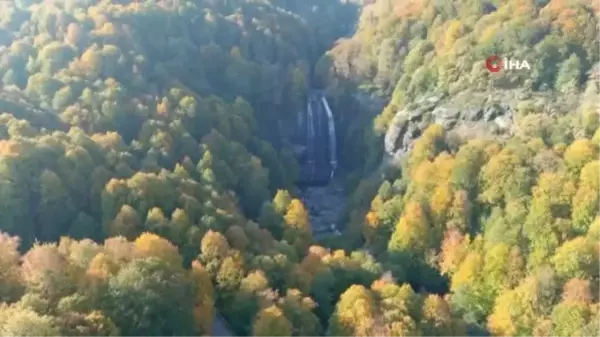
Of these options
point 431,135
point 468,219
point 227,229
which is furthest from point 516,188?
point 227,229

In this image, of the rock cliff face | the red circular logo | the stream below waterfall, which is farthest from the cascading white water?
the red circular logo

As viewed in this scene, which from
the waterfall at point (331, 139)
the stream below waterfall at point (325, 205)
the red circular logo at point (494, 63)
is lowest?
the stream below waterfall at point (325, 205)

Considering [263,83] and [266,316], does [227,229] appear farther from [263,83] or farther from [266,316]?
[263,83]

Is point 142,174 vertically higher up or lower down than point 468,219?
higher up

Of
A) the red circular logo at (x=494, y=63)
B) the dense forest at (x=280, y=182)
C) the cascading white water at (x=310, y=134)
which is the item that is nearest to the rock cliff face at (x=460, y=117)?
the dense forest at (x=280, y=182)

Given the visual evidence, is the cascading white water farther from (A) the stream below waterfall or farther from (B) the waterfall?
(A) the stream below waterfall

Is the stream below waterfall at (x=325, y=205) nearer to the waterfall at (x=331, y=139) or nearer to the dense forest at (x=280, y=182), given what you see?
the dense forest at (x=280, y=182)

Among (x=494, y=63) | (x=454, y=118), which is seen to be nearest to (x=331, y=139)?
(x=454, y=118)

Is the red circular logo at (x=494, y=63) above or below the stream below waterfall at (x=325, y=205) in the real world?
above
